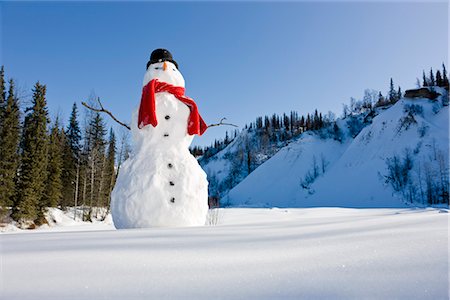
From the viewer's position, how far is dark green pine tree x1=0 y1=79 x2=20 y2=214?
1335 centimetres

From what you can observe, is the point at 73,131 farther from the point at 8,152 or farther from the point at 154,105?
the point at 154,105

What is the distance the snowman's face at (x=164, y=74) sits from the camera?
14.4 feet

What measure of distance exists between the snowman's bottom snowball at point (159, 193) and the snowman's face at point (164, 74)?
1272mm

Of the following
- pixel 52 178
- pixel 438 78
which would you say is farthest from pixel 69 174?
pixel 438 78

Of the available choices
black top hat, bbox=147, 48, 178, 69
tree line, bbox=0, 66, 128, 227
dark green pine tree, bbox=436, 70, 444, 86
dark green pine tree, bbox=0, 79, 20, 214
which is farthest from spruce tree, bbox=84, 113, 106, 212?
dark green pine tree, bbox=436, 70, 444, 86

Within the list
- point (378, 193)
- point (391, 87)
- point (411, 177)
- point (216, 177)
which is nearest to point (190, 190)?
point (378, 193)

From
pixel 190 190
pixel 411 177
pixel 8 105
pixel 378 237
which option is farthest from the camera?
pixel 411 177

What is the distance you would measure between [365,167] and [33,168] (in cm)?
2993

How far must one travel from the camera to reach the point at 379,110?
4438cm

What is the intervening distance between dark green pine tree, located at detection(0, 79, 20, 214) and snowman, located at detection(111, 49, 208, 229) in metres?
13.6

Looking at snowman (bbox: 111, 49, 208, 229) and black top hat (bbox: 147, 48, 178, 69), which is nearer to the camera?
snowman (bbox: 111, 49, 208, 229)

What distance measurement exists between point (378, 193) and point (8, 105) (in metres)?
29.4

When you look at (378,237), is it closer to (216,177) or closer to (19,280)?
(19,280)

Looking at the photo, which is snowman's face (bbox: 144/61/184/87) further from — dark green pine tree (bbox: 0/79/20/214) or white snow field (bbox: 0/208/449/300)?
dark green pine tree (bbox: 0/79/20/214)
